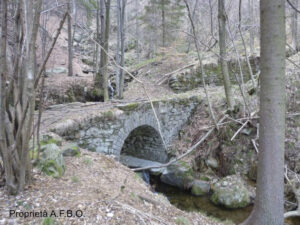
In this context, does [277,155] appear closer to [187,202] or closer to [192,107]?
[187,202]

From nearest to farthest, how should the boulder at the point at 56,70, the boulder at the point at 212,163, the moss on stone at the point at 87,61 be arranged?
the boulder at the point at 212,163 → the boulder at the point at 56,70 → the moss on stone at the point at 87,61

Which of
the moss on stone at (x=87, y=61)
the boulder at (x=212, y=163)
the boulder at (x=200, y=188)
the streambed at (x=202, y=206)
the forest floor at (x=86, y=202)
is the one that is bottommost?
the streambed at (x=202, y=206)

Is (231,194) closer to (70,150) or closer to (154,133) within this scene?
(154,133)

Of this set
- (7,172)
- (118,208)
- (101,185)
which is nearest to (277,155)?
(118,208)

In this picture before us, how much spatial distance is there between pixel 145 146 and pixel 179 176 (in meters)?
2.35

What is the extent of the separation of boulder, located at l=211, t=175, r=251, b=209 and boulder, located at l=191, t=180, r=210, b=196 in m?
0.22

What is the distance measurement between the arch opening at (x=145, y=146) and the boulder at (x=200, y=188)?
87.7 inches

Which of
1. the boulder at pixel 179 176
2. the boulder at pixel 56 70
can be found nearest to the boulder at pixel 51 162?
the boulder at pixel 179 176

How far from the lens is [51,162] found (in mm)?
3184

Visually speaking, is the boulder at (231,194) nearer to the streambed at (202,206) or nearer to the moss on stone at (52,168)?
the streambed at (202,206)

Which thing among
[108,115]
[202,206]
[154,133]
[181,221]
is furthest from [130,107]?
[181,221]

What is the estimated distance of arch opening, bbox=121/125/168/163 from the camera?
29.8 ft

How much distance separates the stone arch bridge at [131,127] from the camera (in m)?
5.70

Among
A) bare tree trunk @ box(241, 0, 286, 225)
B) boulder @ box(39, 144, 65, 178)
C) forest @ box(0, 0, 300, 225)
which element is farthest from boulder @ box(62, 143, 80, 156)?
bare tree trunk @ box(241, 0, 286, 225)
